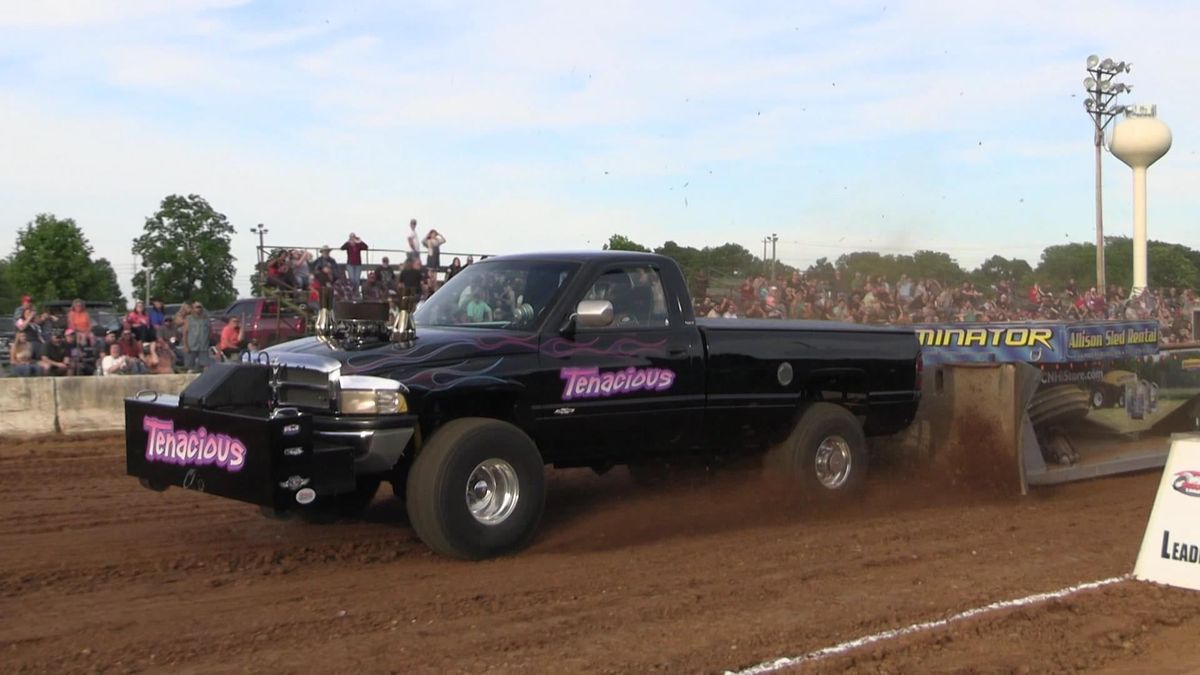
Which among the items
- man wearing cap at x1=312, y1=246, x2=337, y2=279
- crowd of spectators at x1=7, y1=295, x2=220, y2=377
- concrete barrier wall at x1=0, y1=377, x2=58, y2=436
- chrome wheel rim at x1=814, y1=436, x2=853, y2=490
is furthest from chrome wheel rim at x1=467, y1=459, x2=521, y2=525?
man wearing cap at x1=312, y1=246, x2=337, y2=279

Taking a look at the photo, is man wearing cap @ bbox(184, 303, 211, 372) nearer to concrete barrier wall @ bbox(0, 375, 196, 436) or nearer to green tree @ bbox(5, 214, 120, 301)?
concrete barrier wall @ bbox(0, 375, 196, 436)

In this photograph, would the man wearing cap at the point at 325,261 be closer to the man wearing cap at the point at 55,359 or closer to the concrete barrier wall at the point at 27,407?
the man wearing cap at the point at 55,359

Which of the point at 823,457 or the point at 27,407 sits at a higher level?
the point at 27,407

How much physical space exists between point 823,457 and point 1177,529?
2894mm

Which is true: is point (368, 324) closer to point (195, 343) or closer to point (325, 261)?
point (195, 343)

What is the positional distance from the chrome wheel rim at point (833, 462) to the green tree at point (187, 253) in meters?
67.1

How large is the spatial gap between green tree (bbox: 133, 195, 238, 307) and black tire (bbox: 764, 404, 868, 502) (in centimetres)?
6711

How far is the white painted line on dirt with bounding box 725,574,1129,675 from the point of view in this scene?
187 inches

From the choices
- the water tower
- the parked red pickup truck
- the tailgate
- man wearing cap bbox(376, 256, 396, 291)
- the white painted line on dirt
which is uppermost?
the water tower

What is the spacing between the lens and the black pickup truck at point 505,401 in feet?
20.7

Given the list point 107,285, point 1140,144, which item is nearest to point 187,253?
point 107,285

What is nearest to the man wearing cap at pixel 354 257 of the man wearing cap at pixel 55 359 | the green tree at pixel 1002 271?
the man wearing cap at pixel 55 359

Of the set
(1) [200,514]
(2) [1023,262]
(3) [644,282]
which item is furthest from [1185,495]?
(2) [1023,262]

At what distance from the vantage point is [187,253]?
73062 millimetres
